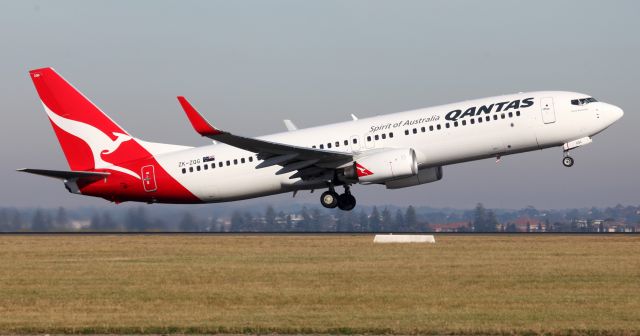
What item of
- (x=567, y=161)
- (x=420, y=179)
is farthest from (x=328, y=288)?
(x=420, y=179)

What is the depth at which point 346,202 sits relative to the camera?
48031 millimetres

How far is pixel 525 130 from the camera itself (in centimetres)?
4303

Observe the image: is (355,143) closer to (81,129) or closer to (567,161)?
(567,161)

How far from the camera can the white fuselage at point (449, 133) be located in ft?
141

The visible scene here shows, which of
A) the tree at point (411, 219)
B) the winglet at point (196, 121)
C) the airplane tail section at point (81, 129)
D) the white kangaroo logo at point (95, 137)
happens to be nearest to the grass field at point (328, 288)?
the winglet at point (196, 121)

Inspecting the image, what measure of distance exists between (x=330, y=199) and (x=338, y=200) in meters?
0.48

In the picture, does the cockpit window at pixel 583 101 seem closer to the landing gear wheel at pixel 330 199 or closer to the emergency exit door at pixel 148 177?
the landing gear wheel at pixel 330 199

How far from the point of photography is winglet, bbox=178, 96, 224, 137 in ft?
135

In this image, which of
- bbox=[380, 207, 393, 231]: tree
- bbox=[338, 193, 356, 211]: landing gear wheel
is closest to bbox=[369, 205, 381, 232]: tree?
bbox=[380, 207, 393, 231]: tree

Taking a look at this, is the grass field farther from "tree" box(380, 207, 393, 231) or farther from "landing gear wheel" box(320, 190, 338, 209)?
"tree" box(380, 207, 393, 231)

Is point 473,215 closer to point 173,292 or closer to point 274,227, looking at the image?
point 274,227

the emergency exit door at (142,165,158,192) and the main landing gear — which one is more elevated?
the emergency exit door at (142,165,158,192)

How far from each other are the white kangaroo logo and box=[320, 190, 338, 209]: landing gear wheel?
9.68 m

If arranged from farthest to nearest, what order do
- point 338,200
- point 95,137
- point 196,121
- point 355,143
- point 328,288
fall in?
point 95,137
point 338,200
point 355,143
point 196,121
point 328,288
